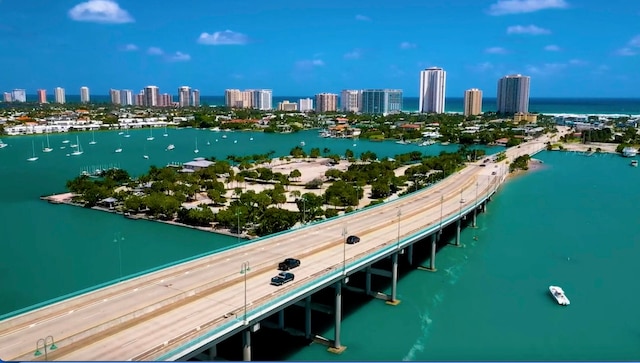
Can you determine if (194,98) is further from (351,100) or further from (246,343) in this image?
(246,343)

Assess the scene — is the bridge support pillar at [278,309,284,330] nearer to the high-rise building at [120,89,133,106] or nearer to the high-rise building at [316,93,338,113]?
the high-rise building at [316,93,338,113]

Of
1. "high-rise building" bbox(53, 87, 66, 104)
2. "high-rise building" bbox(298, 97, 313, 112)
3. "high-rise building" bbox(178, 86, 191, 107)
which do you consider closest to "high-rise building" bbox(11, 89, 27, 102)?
"high-rise building" bbox(53, 87, 66, 104)

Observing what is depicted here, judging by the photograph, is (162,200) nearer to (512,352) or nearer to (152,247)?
(152,247)

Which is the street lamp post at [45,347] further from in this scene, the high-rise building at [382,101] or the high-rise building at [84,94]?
the high-rise building at [84,94]

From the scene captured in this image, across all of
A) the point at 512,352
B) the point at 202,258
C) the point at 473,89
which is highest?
the point at 473,89

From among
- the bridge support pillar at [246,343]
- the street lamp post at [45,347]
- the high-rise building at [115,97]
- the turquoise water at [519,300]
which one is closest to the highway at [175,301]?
the street lamp post at [45,347]

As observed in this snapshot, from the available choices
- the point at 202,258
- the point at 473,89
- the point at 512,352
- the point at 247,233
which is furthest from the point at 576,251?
the point at 473,89

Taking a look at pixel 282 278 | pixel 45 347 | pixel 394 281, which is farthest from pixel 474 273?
pixel 45 347
